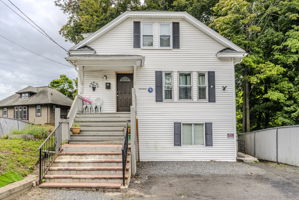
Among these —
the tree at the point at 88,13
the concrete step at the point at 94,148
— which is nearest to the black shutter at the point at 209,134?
the concrete step at the point at 94,148

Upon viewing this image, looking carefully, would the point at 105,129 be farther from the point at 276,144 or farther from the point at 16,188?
the point at 276,144

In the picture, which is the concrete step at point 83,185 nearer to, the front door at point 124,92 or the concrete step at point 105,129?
the concrete step at point 105,129

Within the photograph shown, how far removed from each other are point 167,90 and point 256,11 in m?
8.58

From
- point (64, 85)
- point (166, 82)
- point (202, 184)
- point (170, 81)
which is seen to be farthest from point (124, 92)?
point (64, 85)

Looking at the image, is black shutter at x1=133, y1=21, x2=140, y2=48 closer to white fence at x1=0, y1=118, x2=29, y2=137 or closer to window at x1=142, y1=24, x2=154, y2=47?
window at x1=142, y1=24, x2=154, y2=47

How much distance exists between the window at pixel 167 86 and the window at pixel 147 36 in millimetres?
1764

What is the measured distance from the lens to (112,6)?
62.6 ft

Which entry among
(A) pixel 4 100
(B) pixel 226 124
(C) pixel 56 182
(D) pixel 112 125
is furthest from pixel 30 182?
(A) pixel 4 100

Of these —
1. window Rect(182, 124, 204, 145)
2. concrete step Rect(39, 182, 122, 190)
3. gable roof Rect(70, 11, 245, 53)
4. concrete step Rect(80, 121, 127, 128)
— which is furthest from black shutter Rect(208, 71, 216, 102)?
concrete step Rect(39, 182, 122, 190)

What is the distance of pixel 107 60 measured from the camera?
31.8 feet

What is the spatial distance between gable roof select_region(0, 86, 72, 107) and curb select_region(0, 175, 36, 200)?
19948mm

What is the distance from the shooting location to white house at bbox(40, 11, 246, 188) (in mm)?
10180

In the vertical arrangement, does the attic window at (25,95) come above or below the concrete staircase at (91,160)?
above

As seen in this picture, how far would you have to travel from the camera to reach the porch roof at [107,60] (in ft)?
31.1
